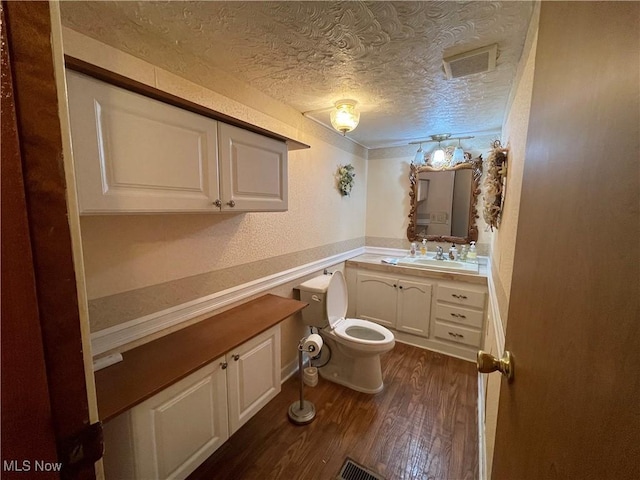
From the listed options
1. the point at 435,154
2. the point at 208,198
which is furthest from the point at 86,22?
the point at 435,154

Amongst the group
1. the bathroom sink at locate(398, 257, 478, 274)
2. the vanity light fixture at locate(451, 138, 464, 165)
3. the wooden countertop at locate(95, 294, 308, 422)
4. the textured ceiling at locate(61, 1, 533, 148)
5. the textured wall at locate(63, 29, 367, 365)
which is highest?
the textured ceiling at locate(61, 1, 533, 148)

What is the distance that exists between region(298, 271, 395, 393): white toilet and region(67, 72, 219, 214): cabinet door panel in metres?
1.19

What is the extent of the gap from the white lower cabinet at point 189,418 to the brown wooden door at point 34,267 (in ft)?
2.44

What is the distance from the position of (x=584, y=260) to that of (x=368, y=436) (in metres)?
1.77

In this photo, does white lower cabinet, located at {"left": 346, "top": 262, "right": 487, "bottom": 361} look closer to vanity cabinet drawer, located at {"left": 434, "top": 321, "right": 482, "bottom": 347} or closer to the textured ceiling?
vanity cabinet drawer, located at {"left": 434, "top": 321, "right": 482, "bottom": 347}

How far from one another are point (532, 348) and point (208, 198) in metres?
1.25

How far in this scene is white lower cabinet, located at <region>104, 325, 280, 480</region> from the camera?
1009 millimetres

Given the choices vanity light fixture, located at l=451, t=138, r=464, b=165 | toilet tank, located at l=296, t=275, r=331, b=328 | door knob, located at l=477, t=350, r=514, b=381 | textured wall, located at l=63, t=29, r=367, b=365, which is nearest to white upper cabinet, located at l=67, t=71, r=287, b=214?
textured wall, located at l=63, t=29, r=367, b=365

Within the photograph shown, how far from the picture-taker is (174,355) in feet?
3.94

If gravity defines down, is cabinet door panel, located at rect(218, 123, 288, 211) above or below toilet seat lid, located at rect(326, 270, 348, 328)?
above

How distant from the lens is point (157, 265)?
1.32 metres

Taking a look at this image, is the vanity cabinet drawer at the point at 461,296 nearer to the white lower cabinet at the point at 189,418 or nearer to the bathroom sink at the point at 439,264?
the bathroom sink at the point at 439,264

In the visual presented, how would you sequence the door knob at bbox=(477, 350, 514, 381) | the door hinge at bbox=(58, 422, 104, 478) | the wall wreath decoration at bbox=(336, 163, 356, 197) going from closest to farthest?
the door hinge at bbox=(58, 422, 104, 478), the door knob at bbox=(477, 350, 514, 381), the wall wreath decoration at bbox=(336, 163, 356, 197)

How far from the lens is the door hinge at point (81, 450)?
→ 0.42 meters
